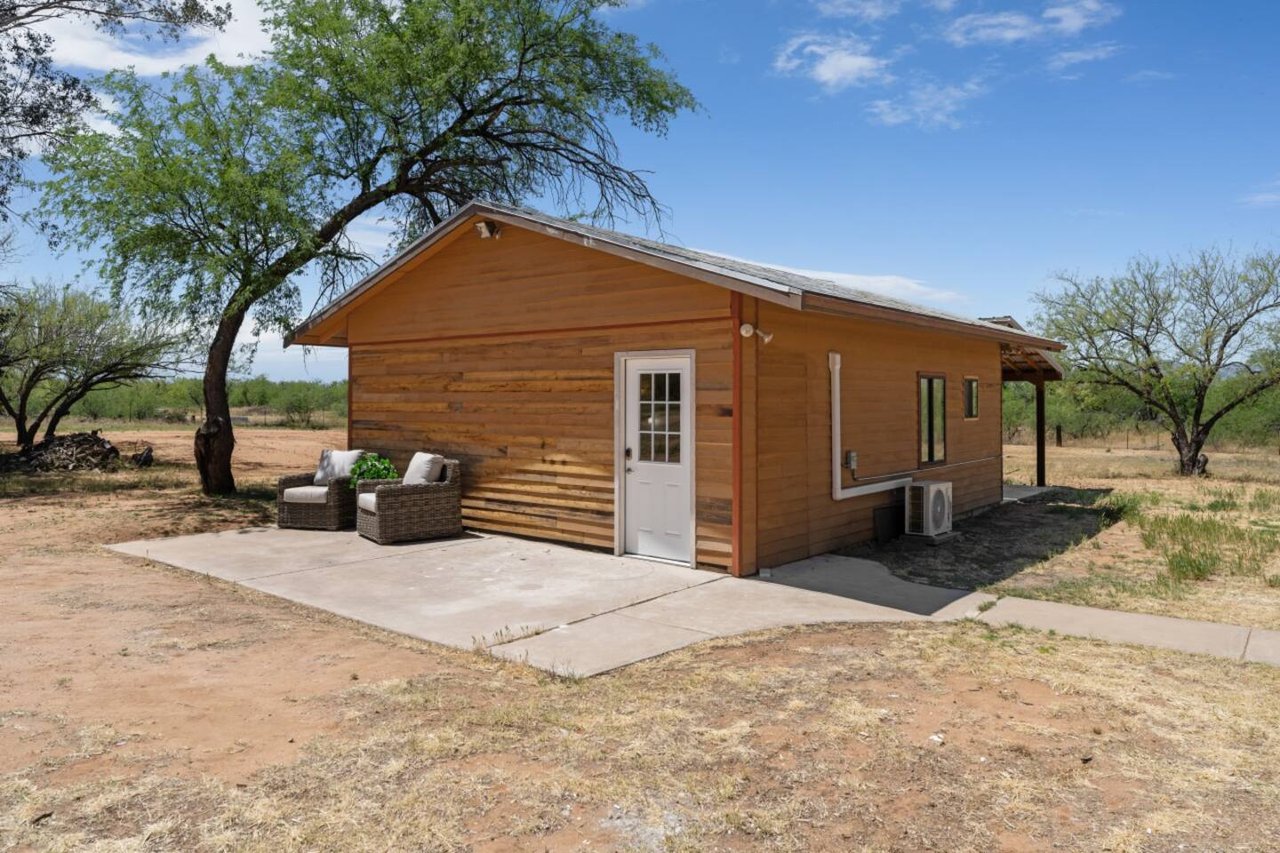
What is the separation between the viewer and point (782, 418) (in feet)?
25.7

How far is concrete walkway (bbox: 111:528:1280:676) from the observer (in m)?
5.52

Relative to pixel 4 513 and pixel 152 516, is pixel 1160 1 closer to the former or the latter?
pixel 152 516

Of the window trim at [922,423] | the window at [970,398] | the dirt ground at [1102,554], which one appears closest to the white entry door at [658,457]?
the dirt ground at [1102,554]

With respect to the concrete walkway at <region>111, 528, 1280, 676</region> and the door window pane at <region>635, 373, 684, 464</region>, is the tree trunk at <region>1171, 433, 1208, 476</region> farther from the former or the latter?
the door window pane at <region>635, 373, 684, 464</region>

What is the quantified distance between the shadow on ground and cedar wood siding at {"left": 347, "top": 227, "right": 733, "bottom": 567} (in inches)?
86.3

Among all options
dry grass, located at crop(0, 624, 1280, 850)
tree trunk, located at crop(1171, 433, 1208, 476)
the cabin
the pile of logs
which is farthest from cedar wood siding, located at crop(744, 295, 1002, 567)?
the pile of logs

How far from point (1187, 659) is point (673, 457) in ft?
14.5

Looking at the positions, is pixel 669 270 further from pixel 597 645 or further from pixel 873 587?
pixel 597 645

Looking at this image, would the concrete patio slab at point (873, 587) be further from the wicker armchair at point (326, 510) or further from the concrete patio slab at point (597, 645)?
the wicker armchair at point (326, 510)

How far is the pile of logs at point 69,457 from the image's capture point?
17828 millimetres

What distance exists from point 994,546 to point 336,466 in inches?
327

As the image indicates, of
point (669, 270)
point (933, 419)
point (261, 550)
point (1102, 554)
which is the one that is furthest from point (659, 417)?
point (1102, 554)

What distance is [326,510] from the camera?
1020 centimetres

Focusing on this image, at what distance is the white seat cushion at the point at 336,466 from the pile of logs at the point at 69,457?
10759mm
